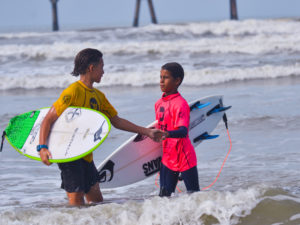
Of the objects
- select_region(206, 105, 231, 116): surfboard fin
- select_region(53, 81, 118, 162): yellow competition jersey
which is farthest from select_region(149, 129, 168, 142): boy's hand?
select_region(206, 105, 231, 116): surfboard fin

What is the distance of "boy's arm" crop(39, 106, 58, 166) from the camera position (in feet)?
10.7

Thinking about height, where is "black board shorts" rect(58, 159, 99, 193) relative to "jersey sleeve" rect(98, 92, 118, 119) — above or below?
below

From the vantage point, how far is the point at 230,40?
2036 cm

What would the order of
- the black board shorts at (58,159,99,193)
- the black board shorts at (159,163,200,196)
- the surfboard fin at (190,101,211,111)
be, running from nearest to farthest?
the black board shorts at (58,159,99,193)
the black board shorts at (159,163,200,196)
the surfboard fin at (190,101,211,111)

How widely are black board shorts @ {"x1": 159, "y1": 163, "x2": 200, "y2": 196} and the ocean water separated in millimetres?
74

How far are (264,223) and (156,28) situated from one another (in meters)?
21.6

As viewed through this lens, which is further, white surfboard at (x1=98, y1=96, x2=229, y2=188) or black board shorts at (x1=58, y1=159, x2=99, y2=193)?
white surfboard at (x1=98, y1=96, x2=229, y2=188)

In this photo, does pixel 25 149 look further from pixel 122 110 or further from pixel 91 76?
pixel 122 110

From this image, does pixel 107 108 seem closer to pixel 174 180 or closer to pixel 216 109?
pixel 174 180

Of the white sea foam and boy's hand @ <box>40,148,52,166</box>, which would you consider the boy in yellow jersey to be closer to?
Result: boy's hand @ <box>40,148,52,166</box>

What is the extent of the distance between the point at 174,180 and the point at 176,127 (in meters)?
0.43

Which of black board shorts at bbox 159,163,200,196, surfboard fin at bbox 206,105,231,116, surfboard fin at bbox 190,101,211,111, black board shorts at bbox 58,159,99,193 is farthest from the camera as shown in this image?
surfboard fin at bbox 206,105,231,116

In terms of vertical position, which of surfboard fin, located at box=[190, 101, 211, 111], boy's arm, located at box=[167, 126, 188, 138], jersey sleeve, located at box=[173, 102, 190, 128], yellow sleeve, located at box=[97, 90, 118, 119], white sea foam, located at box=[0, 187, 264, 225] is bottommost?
white sea foam, located at box=[0, 187, 264, 225]

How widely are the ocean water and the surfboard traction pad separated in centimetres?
53
